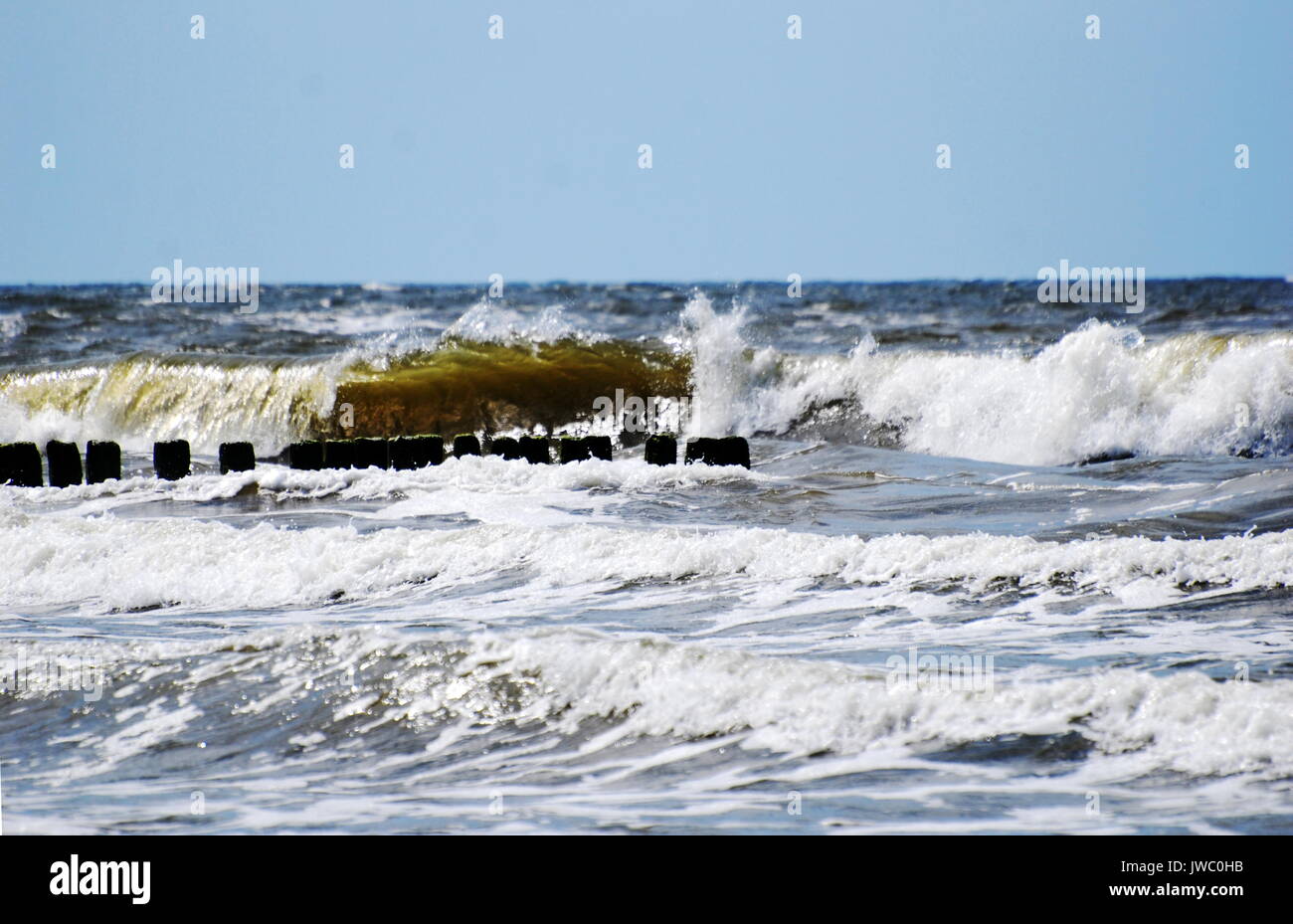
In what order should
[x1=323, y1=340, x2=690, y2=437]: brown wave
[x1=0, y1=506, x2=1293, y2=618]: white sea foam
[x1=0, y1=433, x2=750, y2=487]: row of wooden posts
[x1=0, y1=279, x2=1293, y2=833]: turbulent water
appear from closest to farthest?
1. [x1=0, y1=279, x2=1293, y2=833]: turbulent water
2. [x1=0, y1=506, x2=1293, y2=618]: white sea foam
3. [x1=0, y1=433, x2=750, y2=487]: row of wooden posts
4. [x1=323, y1=340, x2=690, y2=437]: brown wave

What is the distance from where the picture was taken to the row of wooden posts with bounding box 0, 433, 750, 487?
1215 cm

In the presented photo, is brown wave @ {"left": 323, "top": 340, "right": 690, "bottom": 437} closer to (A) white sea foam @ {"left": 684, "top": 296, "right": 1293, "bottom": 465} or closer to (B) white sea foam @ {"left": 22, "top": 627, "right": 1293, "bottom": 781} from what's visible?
(A) white sea foam @ {"left": 684, "top": 296, "right": 1293, "bottom": 465}

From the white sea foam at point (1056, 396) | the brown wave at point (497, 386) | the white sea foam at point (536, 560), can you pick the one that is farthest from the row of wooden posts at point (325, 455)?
the brown wave at point (497, 386)

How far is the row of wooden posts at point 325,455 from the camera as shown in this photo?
12.1 meters

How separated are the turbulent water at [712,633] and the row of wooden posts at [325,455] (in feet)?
0.85

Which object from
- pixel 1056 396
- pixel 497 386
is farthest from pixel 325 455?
pixel 1056 396

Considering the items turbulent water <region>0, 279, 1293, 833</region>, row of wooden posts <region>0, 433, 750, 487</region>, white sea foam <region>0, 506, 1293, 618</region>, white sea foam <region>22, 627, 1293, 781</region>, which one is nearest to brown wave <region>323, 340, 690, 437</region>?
turbulent water <region>0, 279, 1293, 833</region>

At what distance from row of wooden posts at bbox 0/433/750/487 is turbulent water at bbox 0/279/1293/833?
260mm

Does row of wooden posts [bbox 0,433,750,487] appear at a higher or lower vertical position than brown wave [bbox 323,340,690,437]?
lower

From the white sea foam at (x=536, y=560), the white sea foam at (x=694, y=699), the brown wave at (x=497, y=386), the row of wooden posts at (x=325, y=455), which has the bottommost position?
the white sea foam at (x=694, y=699)

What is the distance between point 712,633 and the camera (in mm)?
6637

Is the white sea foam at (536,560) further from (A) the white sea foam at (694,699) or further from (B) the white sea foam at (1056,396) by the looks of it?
(B) the white sea foam at (1056,396)

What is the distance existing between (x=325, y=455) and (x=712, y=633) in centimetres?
669
